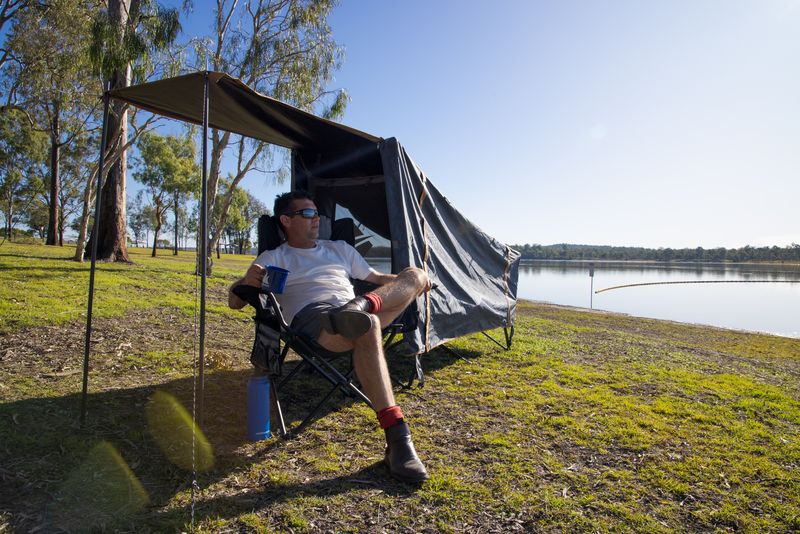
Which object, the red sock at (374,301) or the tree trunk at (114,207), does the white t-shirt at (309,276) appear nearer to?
the red sock at (374,301)

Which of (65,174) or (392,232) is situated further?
(65,174)

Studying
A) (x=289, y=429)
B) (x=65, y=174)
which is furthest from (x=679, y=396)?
(x=65, y=174)

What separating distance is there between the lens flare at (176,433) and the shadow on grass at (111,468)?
3 centimetres

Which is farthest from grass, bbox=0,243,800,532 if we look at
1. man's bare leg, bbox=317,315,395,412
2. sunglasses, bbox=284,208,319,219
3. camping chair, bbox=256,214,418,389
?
sunglasses, bbox=284,208,319,219

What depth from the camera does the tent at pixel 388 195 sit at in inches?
100.0

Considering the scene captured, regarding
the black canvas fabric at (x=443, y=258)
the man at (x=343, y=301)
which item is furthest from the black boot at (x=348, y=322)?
the black canvas fabric at (x=443, y=258)

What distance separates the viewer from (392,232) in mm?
3107

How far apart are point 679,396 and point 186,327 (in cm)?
434

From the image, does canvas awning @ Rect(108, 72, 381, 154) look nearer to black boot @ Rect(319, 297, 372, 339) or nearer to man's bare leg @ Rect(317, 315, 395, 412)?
black boot @ Rect(319, 297, 372, 339)

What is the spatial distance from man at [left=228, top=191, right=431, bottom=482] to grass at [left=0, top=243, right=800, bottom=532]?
244 millimetres

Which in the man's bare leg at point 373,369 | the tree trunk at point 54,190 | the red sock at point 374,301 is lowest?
the man's bare leg at point 373,369

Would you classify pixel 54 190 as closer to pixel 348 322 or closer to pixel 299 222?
pixel 299 222

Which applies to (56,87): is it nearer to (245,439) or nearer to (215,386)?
(215,386)

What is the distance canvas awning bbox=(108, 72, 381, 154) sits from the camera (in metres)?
2.21
